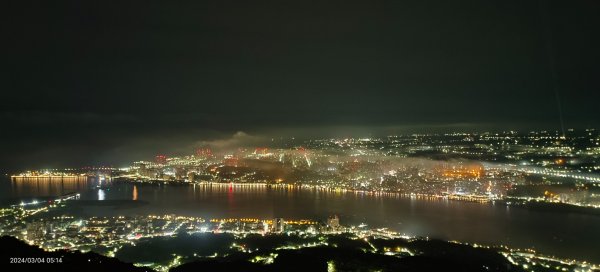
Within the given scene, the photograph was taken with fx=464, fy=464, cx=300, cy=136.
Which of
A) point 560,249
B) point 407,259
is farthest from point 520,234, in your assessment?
point 407,259

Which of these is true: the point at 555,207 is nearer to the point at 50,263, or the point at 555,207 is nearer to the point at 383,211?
the point at 383,211

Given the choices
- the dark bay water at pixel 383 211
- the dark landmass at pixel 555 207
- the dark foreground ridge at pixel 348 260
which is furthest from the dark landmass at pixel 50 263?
the dark landmass at pixel 555 207

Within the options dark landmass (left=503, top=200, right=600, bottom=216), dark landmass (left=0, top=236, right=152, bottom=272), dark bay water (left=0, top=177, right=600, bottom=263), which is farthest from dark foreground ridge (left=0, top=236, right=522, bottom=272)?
dark landmass (left=503, top=200, right=600, bottom=216)

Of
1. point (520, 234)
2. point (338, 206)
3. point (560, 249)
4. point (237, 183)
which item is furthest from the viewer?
point (237, 183)

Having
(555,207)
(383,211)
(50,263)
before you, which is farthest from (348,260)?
(555,207)

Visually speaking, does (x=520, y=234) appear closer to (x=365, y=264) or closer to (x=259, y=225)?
(x=365, y=264)

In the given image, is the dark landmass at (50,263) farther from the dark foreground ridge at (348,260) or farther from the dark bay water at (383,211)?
the dark bay water at (383,211)

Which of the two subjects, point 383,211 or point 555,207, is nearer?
point 383,211

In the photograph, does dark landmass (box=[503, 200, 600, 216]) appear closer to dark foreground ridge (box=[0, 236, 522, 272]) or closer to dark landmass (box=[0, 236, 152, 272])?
dark foreground ridge (box=[0, 236, 522, 272])
